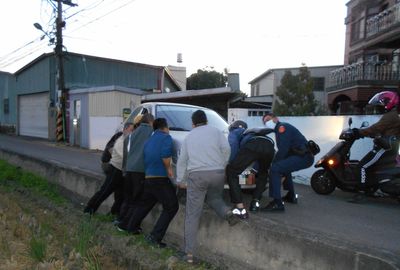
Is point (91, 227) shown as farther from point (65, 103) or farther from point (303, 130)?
point (65, 103)

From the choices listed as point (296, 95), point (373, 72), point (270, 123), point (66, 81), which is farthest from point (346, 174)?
point (66, 81)

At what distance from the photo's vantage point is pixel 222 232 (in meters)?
5.76

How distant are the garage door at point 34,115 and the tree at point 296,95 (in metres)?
15.7

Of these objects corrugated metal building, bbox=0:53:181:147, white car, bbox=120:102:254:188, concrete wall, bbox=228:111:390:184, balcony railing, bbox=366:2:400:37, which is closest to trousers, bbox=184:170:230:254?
white car, bbox=120:102:254:188

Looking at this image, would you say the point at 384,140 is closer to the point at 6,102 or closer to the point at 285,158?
the point at 285,158

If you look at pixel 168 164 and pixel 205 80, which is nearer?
pixel 168 164

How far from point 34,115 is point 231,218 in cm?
3059

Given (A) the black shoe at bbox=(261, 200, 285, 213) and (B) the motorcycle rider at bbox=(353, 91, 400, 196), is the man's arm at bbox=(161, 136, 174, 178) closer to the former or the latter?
(A) the black shoe at bbox=(261, 200, 285, 213)

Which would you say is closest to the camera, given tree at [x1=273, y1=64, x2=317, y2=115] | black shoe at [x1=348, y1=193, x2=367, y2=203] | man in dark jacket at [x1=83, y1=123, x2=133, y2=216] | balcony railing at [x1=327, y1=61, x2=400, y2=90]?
man in dark jacket at [x1=83, y1=123, x2=133, y2=216]

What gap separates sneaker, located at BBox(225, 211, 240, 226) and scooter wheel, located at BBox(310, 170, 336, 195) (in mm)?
4165

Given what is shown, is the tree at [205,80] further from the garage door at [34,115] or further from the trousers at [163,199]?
the trousers at [163,199]

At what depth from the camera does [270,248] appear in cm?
500

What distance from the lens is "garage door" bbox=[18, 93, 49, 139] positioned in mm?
31469

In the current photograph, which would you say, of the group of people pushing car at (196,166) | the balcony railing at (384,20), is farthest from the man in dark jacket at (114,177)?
the balcony railing at (384,20)
